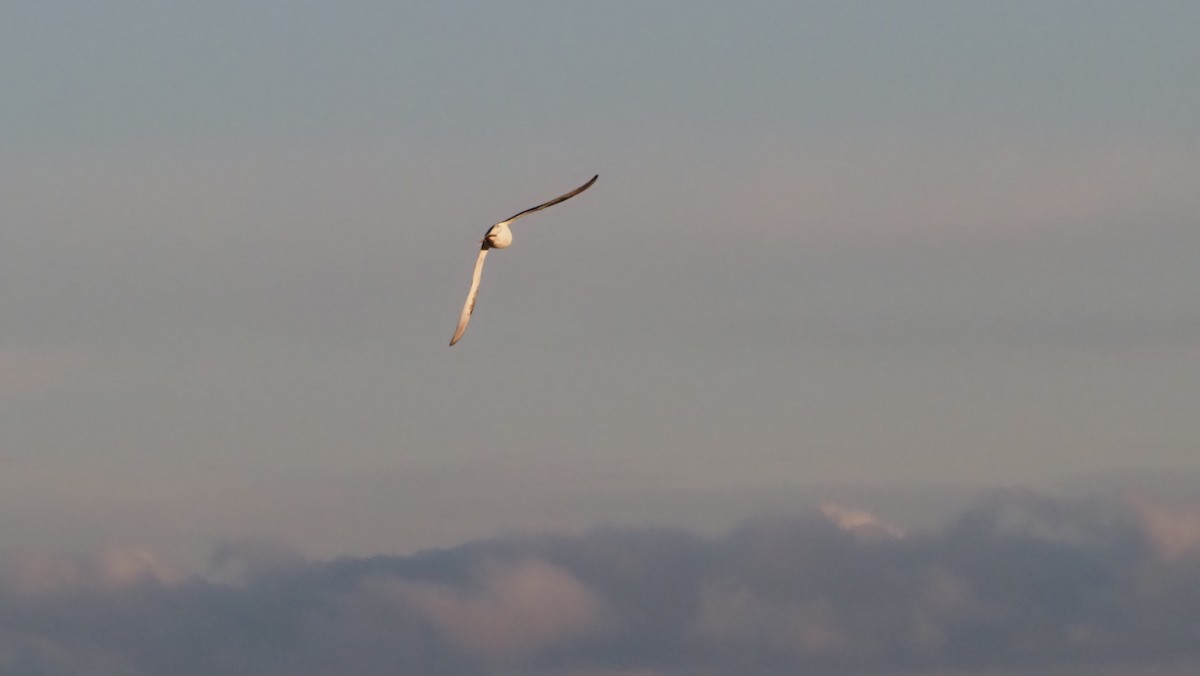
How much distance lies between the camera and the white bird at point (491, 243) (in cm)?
9069

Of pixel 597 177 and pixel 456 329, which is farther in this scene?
pixel 456 329

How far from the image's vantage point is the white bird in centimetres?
9069

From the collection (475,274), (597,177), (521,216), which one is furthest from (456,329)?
Result: (597,177)

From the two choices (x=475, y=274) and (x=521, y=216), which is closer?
(x=521, y=216)

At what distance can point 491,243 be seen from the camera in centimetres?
9494

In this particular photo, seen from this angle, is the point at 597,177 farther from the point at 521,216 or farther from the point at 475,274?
the point at 475,274

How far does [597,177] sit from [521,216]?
6.91 m

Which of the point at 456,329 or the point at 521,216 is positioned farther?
the point at 456,329

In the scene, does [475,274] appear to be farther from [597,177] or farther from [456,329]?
[597,177]

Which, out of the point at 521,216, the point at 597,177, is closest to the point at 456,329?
the point at 521,216

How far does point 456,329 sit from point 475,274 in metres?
3.60

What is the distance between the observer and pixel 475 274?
101m

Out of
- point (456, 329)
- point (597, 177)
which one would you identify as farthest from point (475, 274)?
point (597, 177)

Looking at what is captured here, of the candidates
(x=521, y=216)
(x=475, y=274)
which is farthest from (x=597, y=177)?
(x=475, y=274)
